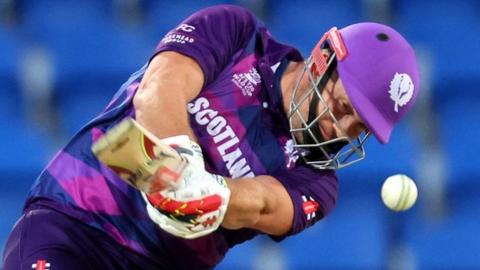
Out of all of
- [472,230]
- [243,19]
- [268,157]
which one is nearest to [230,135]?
[268,157]

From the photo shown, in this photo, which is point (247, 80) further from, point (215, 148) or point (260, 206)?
point (260, 206)

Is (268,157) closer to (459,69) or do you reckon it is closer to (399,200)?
(399,200)

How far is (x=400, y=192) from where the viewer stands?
245cm

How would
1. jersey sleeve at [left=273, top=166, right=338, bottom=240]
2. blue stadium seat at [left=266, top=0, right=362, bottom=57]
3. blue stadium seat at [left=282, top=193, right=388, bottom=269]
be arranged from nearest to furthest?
jersey sleeve at [left=273, top=166, right=338, bottom=240] < blue stadium seat at [left=282, top=193, right=388, bottom=269] < blue stadium seat at [left=266, top=0, right=362, bottom=57]

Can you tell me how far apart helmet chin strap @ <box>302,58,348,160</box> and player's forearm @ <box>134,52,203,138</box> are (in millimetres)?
255

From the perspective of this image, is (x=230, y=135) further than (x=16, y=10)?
No

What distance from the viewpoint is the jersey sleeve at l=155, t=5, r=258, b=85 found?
2.01 meters

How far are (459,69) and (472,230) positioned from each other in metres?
0.58

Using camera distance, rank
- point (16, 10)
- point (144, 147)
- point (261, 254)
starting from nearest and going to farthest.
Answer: point (144, 147) < point (261, 254) < point (16, 10)

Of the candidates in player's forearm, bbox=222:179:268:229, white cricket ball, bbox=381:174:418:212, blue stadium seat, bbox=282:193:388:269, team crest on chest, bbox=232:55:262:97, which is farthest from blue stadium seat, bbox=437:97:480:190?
player's forearm, bbox=222:179:268:229

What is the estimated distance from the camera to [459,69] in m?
3.62

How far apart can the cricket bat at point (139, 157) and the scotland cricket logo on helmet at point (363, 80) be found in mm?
538

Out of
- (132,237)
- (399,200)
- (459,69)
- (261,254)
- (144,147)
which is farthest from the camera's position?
(459,69)

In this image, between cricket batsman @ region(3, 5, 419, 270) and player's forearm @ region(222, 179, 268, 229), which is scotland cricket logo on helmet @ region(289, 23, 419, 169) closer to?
cricket batsman @ region(3, 5, 419, 270)
